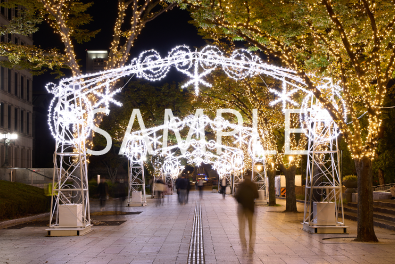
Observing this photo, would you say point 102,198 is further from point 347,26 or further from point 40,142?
point 40,142

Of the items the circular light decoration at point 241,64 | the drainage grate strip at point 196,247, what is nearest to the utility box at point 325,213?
the drainage grate strip at point 196,247

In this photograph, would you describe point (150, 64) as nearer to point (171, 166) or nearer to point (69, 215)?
point (69, 215)

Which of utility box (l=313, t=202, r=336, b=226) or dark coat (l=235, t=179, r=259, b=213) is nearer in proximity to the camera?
dark coat (l=235, t=179, r=259, b=213)

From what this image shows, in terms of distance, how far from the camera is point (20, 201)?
1814 centimetres

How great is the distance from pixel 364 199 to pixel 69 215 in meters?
8.06

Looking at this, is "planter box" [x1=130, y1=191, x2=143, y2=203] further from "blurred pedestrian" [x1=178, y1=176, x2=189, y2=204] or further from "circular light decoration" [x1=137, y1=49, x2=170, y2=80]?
"circular light decoration" [x1=137, y1=49, x2=170, y2=80]

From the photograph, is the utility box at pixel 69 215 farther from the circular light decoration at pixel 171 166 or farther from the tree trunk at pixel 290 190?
the circular light decoration at pixel 171 166

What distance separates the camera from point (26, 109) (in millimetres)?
48781

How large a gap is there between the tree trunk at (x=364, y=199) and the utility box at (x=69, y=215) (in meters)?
7.64

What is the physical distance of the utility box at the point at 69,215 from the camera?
43.0 ft

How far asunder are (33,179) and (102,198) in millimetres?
21159

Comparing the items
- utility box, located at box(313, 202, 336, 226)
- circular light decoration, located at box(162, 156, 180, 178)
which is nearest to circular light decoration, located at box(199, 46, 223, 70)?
utility box, located at box(313, 202, 336, 226)

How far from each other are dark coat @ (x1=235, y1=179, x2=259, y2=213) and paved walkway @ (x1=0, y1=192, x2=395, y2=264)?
3.19 feet

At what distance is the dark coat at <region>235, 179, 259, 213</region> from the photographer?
10.3 meters
